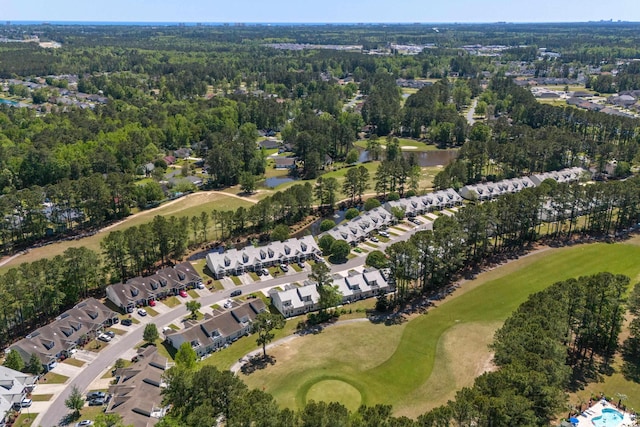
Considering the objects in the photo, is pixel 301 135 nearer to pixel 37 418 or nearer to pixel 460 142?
pixel 460 142

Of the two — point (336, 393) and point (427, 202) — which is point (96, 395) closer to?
point (336, 393)

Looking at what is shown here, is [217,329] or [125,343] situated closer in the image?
[125,343]

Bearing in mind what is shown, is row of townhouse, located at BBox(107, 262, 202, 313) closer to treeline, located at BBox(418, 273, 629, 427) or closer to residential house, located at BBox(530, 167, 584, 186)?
treeline, located at BBox(418, 273, 629, 427)

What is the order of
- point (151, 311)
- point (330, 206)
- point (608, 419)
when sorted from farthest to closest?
point (330, 206) → point (151, 311) → point (608, 419)

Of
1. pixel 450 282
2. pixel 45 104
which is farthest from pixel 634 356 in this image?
pixel 45 104

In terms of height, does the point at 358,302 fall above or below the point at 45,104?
below

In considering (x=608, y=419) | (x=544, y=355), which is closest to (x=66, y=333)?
(x=544, y=355)

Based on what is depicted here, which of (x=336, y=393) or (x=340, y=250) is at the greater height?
(x=340, y=250)
